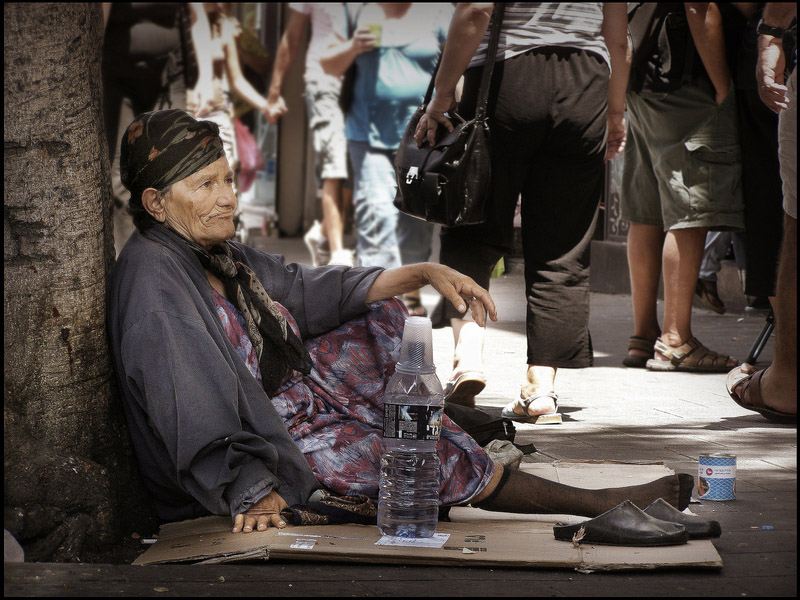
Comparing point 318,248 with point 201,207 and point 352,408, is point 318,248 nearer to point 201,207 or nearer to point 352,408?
point 352,408

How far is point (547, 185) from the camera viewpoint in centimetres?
505

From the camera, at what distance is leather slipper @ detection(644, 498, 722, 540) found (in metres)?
3.31

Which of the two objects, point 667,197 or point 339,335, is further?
point 667,197

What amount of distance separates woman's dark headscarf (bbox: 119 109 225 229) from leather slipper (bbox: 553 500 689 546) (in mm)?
1509

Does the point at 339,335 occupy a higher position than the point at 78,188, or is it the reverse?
the point at 78,188

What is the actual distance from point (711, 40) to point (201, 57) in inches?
127

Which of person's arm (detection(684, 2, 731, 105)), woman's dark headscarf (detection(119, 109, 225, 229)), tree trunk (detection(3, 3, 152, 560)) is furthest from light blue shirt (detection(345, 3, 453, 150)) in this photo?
tree trunk (detection(3, 3, 152, 560))

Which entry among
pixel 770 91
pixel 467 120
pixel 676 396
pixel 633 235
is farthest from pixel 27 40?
pixel 633 235

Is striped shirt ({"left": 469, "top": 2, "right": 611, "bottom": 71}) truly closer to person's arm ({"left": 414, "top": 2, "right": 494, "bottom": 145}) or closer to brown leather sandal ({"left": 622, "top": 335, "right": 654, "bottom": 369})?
person's arm ({"left": 414, "top": 2, "right": 494, "bottom": 145})

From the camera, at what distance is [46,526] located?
3146 millimetres

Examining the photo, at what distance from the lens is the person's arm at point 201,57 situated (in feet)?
23.6

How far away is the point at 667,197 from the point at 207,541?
3783mm

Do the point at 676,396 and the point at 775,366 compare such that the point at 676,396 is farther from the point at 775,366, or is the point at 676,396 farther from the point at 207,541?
the point at 207,541

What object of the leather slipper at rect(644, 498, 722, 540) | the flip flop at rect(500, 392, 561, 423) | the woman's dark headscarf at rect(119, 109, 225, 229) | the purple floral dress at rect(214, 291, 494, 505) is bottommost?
the flip flop at rect(500, 392, 561, 423)
